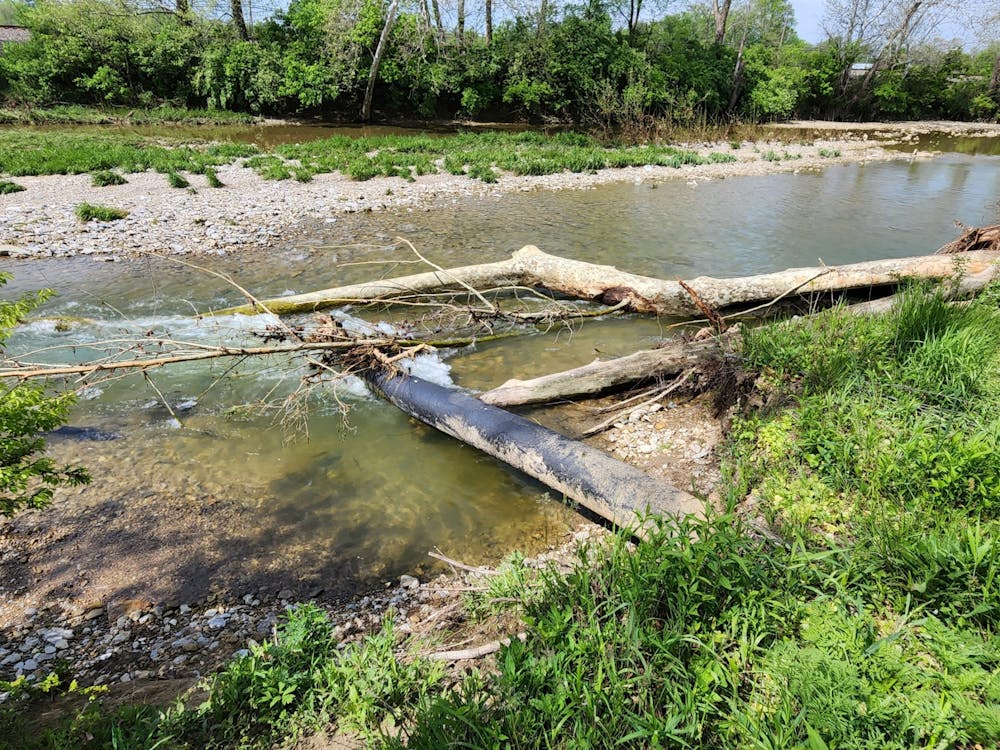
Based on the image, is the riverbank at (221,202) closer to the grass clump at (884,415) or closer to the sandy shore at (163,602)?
the sandy shore at (163,602)

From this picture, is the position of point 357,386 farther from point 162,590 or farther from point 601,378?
point 162,590

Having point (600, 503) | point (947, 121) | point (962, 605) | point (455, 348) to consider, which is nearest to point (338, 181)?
point (455, 348)

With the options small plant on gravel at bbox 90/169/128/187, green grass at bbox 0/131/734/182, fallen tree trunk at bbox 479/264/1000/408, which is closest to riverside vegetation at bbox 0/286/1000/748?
fallen tree trunk at bbox 479/264/1000/408

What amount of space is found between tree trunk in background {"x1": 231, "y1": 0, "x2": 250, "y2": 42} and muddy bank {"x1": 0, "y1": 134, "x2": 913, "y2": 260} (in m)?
21.1

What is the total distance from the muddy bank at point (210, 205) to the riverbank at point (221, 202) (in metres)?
0.02

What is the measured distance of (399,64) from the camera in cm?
2962

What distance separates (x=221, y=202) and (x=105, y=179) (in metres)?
2.93

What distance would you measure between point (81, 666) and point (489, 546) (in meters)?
2.35

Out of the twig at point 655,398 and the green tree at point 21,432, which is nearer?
the green tree at point 21,432

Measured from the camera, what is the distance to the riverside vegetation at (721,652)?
83.4 inches

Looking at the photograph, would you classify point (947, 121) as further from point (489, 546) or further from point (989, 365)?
point (489, 546)

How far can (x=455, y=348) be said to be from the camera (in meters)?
6.82

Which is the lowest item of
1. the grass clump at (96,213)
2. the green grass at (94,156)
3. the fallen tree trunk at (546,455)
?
the fallen tree trunk at (546,455)

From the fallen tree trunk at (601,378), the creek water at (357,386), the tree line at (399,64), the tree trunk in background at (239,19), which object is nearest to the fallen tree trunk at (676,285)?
the creek water at (357,386)
